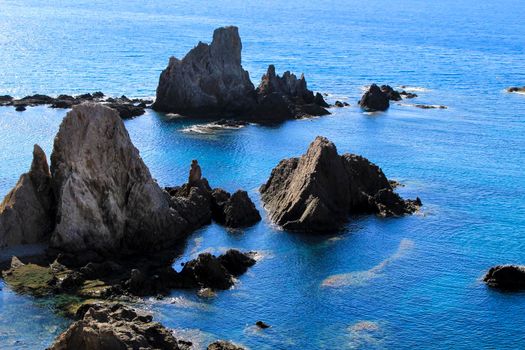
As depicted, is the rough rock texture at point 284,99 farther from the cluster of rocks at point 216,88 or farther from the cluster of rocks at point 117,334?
the cluster of rocks at point 117,334

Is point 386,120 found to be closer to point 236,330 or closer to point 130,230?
point 130,230

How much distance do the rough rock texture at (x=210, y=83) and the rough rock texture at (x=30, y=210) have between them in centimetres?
6736

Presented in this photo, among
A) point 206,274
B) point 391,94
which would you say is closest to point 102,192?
point 206,274

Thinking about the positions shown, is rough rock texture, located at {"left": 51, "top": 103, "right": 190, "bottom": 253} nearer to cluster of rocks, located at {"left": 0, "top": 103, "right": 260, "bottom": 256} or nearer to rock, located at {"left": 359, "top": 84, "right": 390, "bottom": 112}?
cluster of rocks, located at {"left": 0, "top": 103, "right": 260, "bottom": 256}

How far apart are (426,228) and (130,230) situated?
31.4m

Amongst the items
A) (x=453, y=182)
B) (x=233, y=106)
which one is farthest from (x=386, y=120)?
(x=453, y=182)

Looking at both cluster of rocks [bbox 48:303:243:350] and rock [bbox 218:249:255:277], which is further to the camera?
rock [bbox 218:249:255:277]

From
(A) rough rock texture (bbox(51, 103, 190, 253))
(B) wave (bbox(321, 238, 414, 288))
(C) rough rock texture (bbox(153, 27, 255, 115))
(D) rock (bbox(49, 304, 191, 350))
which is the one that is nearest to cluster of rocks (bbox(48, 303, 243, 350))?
(D) rock (bbox(49, 304, 191, 350))

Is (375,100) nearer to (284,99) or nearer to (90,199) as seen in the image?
(284,99)

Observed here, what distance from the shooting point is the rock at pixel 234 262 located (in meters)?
71.4

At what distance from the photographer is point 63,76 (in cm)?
17562

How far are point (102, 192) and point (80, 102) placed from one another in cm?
7213

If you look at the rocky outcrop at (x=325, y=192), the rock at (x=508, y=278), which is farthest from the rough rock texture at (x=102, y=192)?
the rock at (x=508, y=278)

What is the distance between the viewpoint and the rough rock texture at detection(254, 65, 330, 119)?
465 feet
